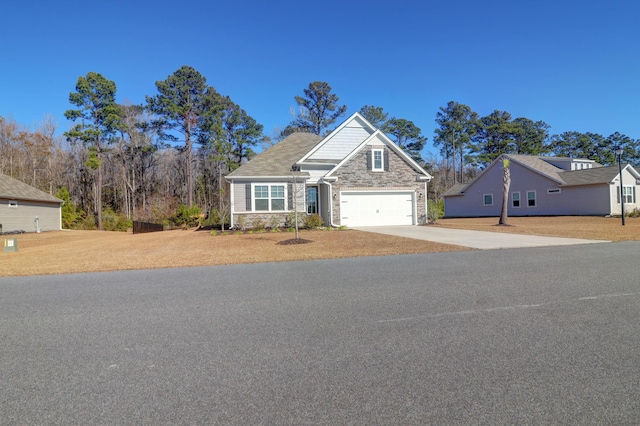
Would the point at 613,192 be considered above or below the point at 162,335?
above

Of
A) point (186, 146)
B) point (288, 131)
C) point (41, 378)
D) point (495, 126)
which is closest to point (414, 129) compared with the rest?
point (495, 126)

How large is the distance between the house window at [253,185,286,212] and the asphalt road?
13107 mm

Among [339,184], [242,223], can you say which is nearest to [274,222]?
[242,223]

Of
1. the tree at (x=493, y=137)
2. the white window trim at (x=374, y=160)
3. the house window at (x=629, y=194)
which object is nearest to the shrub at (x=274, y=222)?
the white window trim at (x=374, y=160)

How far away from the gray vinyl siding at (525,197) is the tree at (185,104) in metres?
27.2

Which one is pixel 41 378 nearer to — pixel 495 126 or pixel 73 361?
pixel 73 361

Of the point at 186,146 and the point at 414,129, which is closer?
the point at 186,146

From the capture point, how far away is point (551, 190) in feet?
98.0

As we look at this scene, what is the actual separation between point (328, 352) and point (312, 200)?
58.7ft

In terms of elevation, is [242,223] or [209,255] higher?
[242,223]

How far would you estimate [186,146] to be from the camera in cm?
3525

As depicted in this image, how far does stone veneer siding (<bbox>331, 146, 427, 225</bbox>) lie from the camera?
1994 cm

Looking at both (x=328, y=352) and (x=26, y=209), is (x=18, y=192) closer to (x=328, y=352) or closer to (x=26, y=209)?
(x=26, y=209)

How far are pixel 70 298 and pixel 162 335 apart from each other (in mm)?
2838
